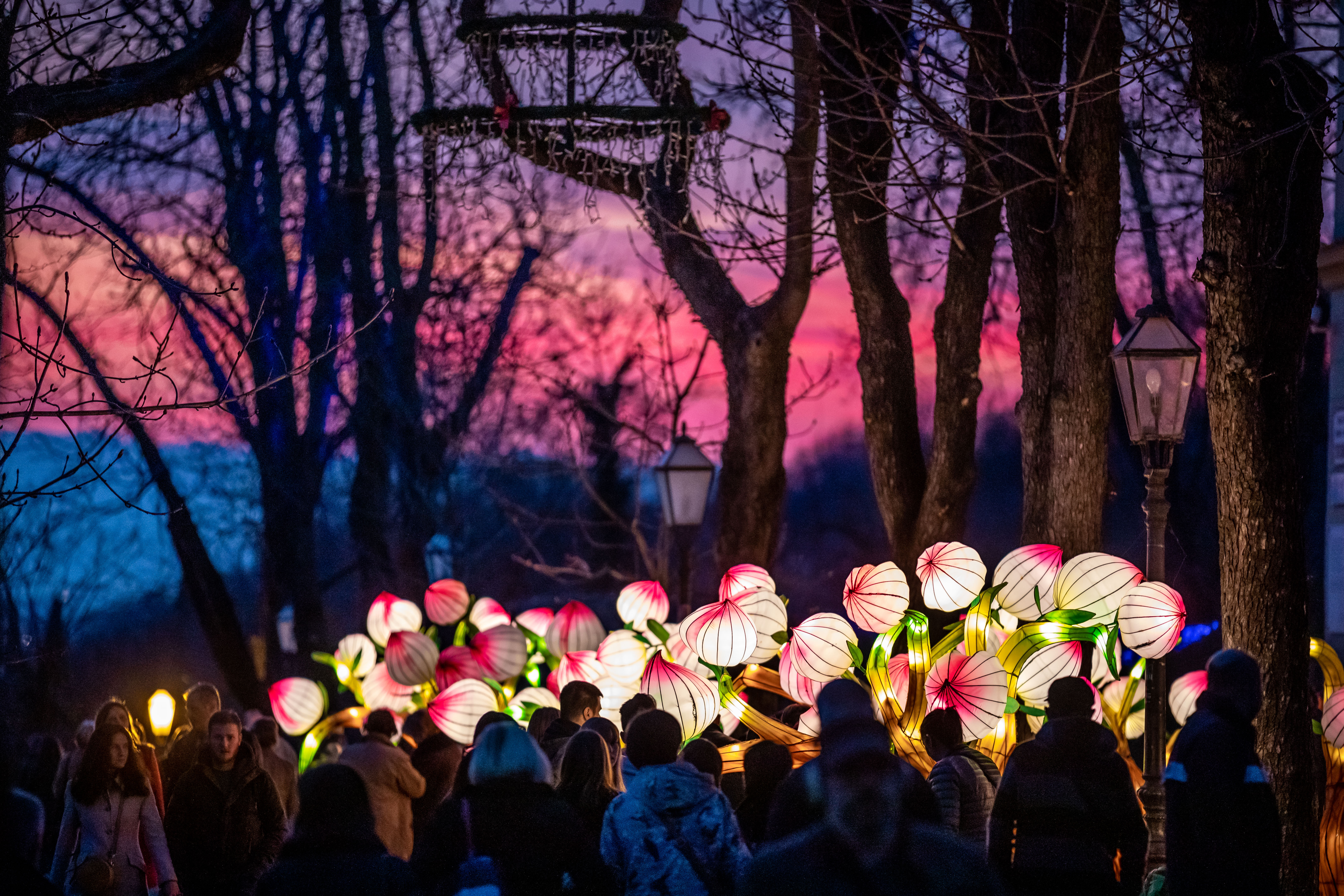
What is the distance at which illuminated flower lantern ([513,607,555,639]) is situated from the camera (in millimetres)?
11117

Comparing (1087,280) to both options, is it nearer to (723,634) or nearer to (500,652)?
(723,634)

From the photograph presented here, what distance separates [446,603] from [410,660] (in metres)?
1.43

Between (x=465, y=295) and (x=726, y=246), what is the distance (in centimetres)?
931

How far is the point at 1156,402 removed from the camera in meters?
7.21

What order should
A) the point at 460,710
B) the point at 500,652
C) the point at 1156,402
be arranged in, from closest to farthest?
the point at 1156,402, the point at 460,710, the point at 500,652

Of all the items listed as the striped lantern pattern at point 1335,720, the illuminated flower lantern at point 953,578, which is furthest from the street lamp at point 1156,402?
the illuminated flower lantern at point 953,578

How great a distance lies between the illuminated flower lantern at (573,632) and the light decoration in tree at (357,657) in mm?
1663

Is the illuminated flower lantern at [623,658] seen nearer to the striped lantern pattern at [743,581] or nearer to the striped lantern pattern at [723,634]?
the striped lantern pattern at [743,581]

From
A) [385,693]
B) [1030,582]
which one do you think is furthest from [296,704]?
[1030,582]

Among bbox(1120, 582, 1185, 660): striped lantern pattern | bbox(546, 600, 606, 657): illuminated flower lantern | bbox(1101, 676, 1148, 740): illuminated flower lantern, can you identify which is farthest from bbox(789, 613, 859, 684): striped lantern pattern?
bbox(546, 600, 606, 657): illuminated flower lantern

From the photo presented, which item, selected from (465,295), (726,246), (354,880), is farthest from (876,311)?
(465,295)

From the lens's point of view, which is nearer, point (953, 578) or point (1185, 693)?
point (953, 578)

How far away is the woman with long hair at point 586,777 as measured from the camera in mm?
5625

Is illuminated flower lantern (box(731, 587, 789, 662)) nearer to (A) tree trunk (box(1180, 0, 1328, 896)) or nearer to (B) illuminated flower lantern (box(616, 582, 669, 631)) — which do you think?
(B) illuminated flower lantern (box(616, 582, 669, 631))
